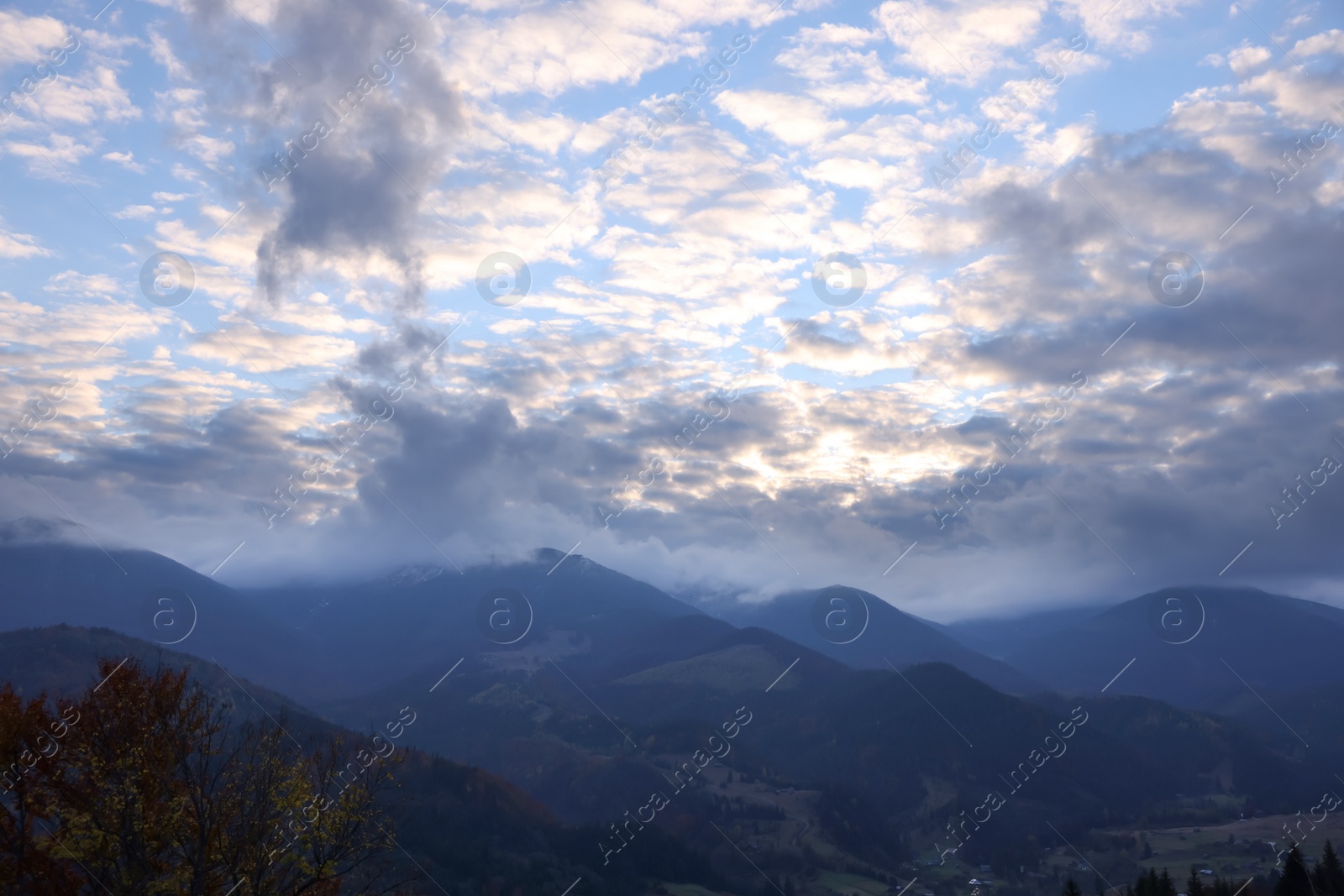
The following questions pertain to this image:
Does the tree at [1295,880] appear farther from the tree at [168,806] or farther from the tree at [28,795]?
the tree at [28,795]

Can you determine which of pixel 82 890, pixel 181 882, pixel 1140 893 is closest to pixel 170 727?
pixel 181 882

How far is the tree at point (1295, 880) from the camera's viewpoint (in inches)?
3095

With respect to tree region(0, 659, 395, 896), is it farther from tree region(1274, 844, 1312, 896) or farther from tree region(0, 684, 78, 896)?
tree region(1274, 844, 1312, 896)

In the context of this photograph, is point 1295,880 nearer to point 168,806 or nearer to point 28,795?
point 168,806

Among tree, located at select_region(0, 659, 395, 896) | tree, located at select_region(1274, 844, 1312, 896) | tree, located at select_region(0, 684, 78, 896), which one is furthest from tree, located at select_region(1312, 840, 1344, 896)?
tree, located at select_region(0, 684, 78, 896)

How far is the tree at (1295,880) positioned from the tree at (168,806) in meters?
87.0

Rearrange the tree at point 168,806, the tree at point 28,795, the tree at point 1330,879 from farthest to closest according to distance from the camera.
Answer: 1. the tree at point 1330,879
2. the tree at point 28,795
3. the tree at point 168,806

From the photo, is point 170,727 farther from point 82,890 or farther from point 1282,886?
point 1282,886

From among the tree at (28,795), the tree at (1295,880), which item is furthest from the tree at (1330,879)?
the tree at (28,795)

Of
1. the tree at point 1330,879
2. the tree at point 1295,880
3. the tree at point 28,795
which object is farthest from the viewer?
the tree at point 1330,879

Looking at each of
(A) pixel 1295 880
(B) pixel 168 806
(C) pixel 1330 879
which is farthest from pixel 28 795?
(C) pixel 1330 879

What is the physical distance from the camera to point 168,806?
35312 millimetres

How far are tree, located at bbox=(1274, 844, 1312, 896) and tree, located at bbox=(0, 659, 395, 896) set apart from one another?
8705 centimetres

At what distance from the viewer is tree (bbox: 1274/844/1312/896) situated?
7862cm
